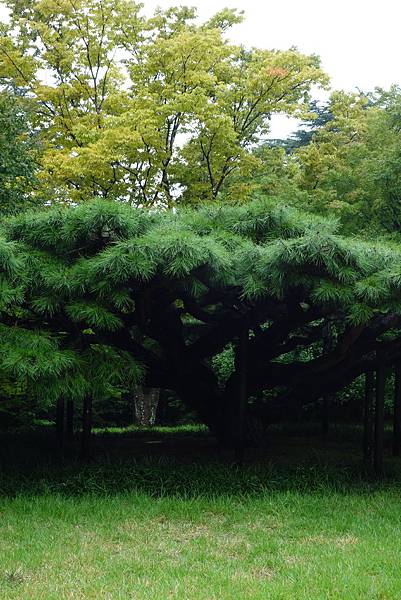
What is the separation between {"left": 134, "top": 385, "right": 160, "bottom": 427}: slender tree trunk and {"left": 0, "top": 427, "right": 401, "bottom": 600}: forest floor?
6413 mm

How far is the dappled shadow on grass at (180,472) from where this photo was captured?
7.68m

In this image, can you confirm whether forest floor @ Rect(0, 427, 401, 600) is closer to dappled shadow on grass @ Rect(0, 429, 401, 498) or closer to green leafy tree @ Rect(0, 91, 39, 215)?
dappled shadow on grass @ Rect(0, 429, 401, 498)

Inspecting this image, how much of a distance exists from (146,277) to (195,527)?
245 centimetres

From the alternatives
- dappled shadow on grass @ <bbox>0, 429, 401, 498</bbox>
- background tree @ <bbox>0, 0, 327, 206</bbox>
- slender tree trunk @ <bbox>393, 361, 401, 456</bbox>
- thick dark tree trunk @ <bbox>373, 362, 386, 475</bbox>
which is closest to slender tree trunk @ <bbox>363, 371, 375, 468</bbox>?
dappled shadow on grass @ <bbox>0, 429, 401, 498</bbox>

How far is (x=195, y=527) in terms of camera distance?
241 inches

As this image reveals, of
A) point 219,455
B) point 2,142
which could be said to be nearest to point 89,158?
point 2,142

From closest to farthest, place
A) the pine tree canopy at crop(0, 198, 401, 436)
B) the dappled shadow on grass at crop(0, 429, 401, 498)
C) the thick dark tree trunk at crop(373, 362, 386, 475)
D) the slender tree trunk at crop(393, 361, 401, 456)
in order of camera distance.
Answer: the pine tree canopy at crop(0, 198, 401, 436)
the dappled shadow on grass at crop(0, 429, 401, 498)
the thick dark tree trunk at crop(373, 362, 386, 475)
the slender tree trunk at crop(393, 361, 401, 456)

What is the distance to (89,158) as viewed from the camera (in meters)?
13.4

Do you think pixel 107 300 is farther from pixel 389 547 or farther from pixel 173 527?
pixel 389 547

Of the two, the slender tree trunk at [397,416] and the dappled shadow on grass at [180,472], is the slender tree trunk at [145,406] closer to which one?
the dappled shadow on grass at [180,472]

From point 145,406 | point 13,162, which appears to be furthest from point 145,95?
point 145,406

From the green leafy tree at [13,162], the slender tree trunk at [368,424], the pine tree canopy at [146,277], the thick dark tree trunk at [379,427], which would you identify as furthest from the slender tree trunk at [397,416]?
the green leafy tree at [13,162]

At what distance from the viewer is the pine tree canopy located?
6.94 metres

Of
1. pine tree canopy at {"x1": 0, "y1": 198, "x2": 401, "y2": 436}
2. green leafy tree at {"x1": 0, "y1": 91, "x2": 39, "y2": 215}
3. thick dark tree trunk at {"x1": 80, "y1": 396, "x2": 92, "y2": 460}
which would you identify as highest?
green leafy tree at {"x1": 0, "y1": 91, "x2": 39, "y2": 215}
